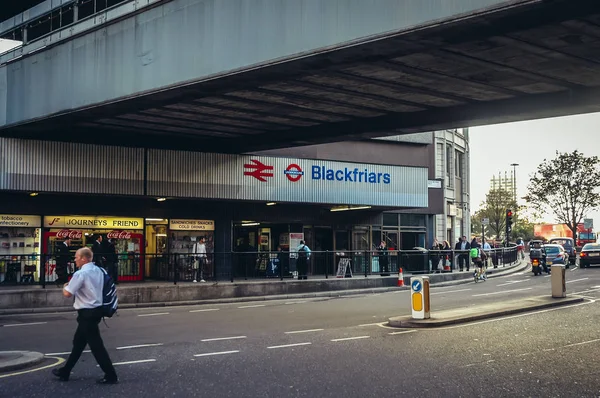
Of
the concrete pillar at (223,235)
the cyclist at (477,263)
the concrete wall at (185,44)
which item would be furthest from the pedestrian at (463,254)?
the concrete wall at (185,44)

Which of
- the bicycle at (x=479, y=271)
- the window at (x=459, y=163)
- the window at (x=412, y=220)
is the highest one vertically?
the window at (x=459, y=163)

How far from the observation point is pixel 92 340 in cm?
908

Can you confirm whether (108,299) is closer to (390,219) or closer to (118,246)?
(118,246)

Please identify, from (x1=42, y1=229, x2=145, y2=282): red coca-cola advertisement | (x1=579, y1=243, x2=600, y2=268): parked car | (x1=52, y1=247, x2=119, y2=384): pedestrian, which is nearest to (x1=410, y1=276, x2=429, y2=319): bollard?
(x1=52, y1=247, x2=119, y2=384): pedestrian

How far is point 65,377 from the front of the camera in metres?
9.30

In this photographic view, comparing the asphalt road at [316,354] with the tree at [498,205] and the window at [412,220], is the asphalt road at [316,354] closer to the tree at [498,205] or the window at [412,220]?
the window at [412,220]

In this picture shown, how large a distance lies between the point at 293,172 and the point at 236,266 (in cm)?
646

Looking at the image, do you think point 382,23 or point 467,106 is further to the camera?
point 467,106

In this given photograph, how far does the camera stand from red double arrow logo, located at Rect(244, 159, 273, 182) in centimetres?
2822

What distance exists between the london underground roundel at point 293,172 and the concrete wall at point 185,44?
37.0 ft

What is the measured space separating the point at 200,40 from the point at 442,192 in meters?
30.5

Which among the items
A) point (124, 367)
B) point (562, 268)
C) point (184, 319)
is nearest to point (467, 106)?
point (562, 268)

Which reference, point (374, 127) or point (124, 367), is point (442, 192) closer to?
point (374, 127)

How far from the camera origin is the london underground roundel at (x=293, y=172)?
96.3 feet
